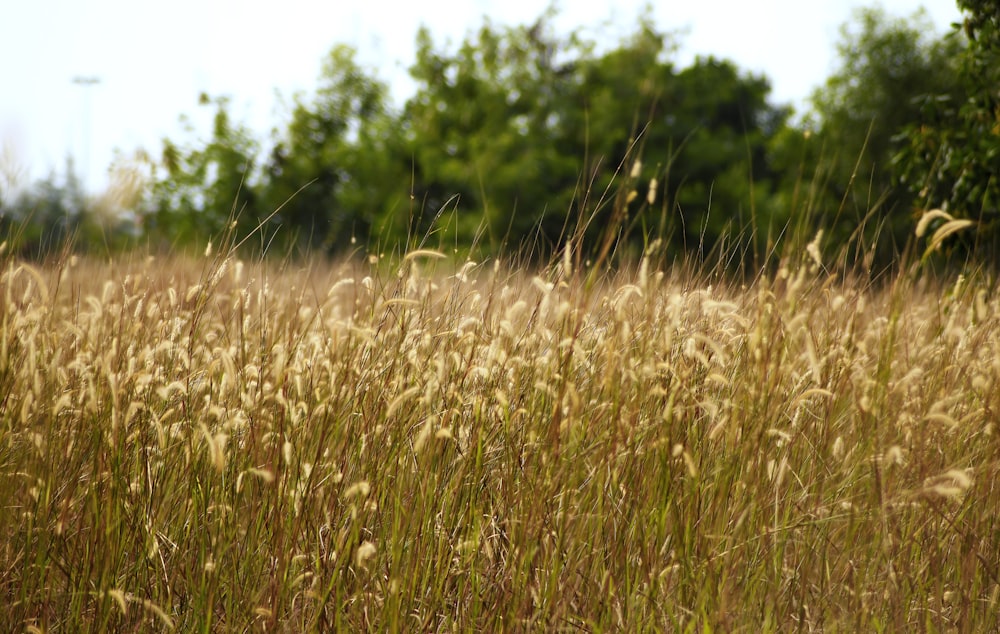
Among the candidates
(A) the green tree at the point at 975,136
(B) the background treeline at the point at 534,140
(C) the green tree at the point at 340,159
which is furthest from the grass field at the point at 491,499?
(C) the green tree at the point at 340,159

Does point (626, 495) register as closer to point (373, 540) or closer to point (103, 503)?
point (373, 540)

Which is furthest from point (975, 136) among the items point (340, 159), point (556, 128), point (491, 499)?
point (340, 159)

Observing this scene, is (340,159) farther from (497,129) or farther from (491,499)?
(491,499)

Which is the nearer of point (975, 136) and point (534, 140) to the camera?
point (975, 136)

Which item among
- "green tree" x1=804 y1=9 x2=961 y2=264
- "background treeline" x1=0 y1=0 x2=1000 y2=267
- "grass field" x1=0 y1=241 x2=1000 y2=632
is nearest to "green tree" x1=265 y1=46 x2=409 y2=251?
"background treeline" x1=0 y1=0 x2=1000 y2=267

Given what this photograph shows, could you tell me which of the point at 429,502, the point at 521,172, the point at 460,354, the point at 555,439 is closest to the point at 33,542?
the point at 429,502

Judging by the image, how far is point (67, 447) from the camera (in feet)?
7.82

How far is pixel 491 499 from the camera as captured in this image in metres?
2.27

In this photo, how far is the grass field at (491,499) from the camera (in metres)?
2.04

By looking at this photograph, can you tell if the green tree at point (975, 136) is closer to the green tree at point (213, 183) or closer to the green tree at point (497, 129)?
the green tree at point (497, 129)

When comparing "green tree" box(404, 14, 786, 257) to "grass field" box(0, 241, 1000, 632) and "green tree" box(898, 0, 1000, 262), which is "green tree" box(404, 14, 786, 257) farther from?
"grass field" box(0, 241, 1000, 632)

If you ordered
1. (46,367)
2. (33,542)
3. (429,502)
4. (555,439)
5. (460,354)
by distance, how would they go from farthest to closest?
1. (46,367)
2. (460,354)
3. (33,542)
4. (429,502)
5. (555,439)

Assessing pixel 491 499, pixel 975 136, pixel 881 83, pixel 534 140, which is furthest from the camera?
pixel 534 140

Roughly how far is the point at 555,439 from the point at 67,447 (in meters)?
1.35
